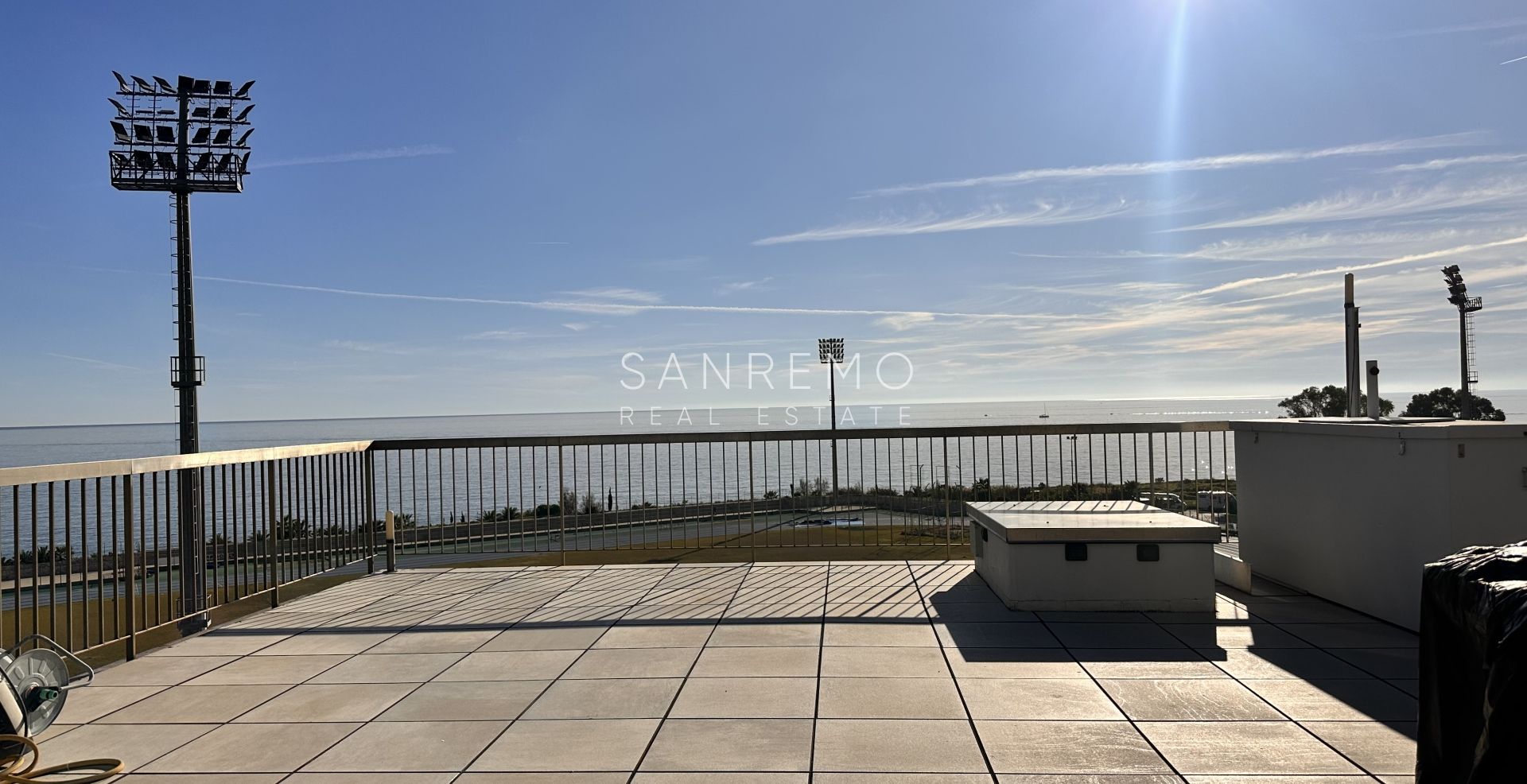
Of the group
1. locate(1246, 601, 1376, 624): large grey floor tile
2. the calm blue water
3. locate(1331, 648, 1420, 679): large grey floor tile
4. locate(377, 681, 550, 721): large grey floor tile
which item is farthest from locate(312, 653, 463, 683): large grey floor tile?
the calm blue water

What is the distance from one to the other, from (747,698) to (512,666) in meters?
1.19

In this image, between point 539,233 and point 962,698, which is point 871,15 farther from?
point 539,233

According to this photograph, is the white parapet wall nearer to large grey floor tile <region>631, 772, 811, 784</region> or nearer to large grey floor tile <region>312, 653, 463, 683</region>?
large grey floor tile <region>631, 772, 811, 784</region>

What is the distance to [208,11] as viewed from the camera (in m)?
13.7

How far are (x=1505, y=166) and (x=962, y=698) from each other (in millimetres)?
13342

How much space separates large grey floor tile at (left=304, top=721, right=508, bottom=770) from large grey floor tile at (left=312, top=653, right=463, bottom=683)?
1.99 feet

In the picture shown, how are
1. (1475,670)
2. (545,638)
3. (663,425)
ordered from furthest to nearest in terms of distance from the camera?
(663,425)
(545,638)
(1475,670)

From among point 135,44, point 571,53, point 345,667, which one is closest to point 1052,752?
point 345,667

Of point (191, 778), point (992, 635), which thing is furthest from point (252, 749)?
point (992, 635)

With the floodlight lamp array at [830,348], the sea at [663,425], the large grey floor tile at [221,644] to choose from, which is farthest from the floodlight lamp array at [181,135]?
the floodlight lamp array at [830,348]

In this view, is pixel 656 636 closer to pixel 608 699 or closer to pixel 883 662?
pixel 608 699

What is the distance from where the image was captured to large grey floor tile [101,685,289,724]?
3.06m

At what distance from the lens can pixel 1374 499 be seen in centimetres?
404

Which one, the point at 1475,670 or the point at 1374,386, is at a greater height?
A: the point at 1374,386
